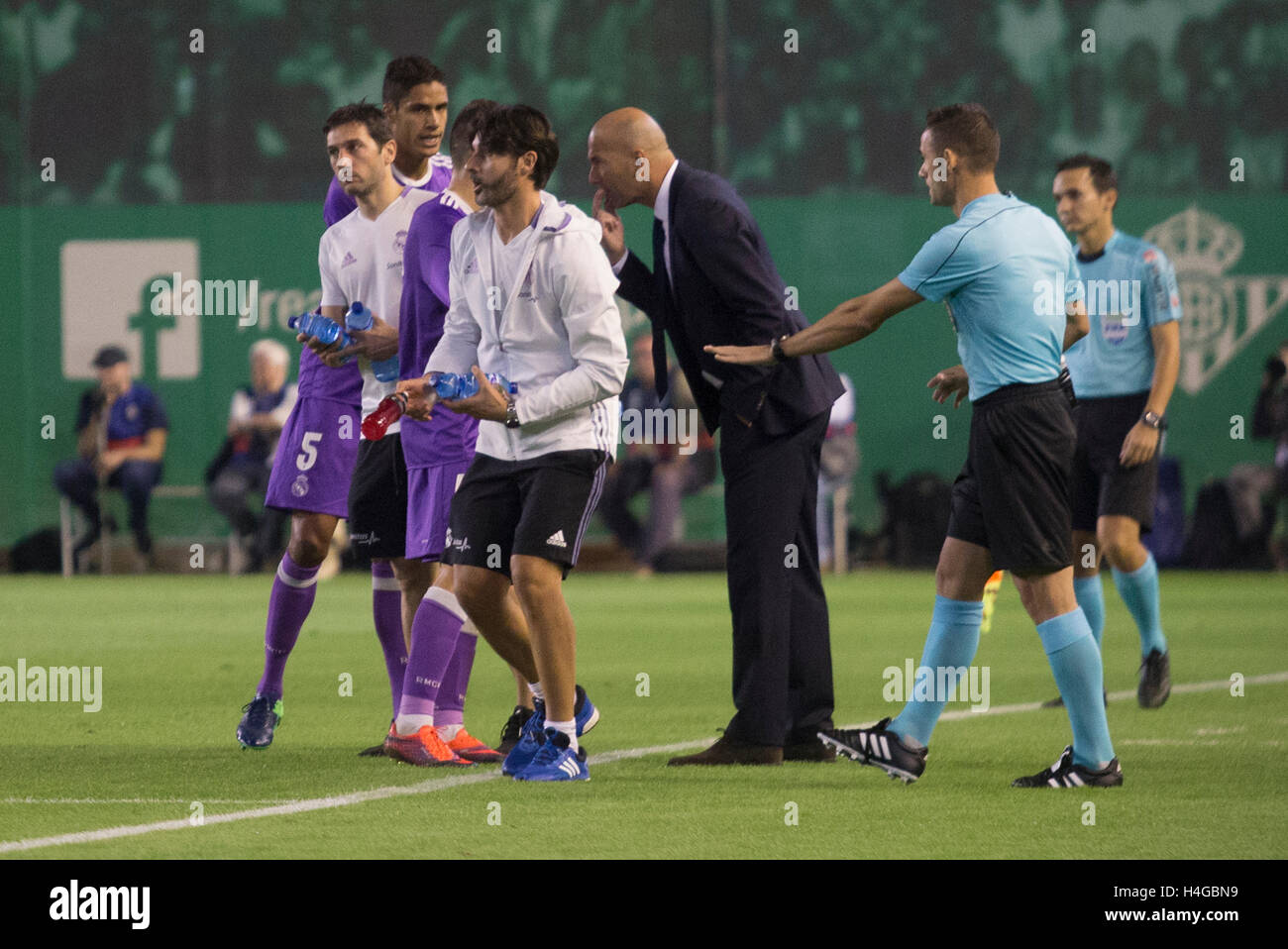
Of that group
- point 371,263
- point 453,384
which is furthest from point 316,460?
point 453,384

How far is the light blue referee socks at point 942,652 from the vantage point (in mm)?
6754

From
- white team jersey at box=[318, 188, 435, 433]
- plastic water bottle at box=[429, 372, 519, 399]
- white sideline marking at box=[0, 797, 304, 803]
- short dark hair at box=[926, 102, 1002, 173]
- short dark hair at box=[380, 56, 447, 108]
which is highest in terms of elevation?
short dark hair at box=[380, 56, 447, 108]

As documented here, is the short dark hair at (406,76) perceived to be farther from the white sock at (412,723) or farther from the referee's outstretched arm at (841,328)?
the white sock at (412,723)

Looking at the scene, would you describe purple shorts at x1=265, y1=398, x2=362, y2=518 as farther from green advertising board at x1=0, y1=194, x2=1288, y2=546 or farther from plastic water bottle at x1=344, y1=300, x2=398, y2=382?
green advertising board at x1=0, y1=194, x2=1288, y2=546

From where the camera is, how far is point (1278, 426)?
1869 centimetres

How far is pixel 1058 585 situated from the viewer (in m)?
6.57

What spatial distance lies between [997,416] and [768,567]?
3.77 feet

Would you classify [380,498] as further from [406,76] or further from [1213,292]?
[1213,292]

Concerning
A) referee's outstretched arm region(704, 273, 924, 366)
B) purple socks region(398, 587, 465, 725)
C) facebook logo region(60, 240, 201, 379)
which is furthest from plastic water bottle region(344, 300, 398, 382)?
facebook logo region(60, 240, 201, 379)

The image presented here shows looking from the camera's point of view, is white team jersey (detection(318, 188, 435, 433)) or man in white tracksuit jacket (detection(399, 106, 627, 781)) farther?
white team jersey (detection(318, 188, 435, 433))

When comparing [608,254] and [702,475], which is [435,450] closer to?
[608,254]

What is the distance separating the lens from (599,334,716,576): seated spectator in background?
60.6 ft

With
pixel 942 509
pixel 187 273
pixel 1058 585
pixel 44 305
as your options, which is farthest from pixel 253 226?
pixel 1058 585

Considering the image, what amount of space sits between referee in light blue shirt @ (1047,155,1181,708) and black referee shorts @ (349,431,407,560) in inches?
134
